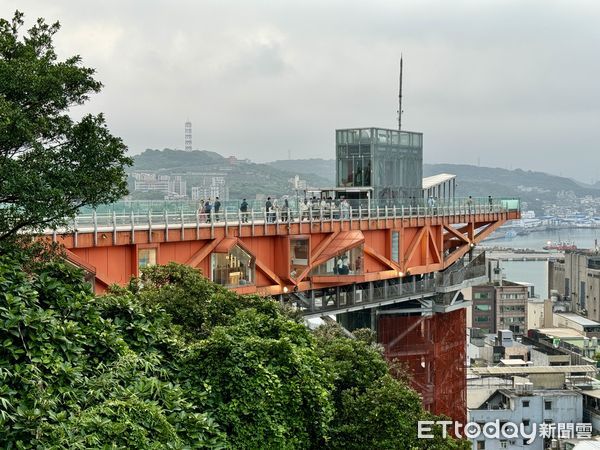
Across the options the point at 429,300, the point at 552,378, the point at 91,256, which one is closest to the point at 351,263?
the point at 429,300

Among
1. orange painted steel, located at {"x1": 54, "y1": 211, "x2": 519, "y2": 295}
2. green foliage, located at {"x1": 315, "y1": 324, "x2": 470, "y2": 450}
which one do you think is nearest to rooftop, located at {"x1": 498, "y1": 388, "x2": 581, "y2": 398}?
orange painted steel, located at {"x1": 54, "y1": 211, "x2": 519, "y2": 295}

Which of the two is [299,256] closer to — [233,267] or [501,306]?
[233,267]

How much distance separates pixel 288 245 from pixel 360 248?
4270 mm

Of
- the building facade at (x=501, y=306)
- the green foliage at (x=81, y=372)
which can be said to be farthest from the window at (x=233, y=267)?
the building facade at (x=501, y=306)

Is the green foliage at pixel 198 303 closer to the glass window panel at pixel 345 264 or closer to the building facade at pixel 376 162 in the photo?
the glass window panel at pixel 345 264

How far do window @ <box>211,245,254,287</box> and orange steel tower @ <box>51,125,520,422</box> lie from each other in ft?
0.16

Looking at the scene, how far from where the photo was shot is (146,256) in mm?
30062

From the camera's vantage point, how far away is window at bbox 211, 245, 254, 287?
3325 cm

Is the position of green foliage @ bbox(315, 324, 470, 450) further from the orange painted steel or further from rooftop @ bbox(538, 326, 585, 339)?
rooftop @ bbox(538, 326, 585, 339)

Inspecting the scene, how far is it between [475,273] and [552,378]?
8.97 meters

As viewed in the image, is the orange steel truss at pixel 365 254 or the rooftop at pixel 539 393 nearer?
the orange steel truss at pixel 365 254

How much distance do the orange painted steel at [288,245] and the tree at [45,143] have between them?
6.79 m

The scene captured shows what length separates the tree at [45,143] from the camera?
16453 millimetres

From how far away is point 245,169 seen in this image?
547 ft
